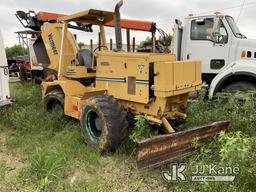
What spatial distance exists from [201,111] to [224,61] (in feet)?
5.98

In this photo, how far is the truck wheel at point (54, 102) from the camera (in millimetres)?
6820

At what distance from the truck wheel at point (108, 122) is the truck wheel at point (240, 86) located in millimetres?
3166

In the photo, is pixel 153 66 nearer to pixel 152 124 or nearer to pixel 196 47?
pixel 152 124

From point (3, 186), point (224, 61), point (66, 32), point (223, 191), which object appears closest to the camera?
point (223, 191)

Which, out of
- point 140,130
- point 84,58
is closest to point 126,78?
point 140,130

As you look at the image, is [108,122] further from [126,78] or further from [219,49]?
[219,49]

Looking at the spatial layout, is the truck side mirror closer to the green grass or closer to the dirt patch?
the green grass

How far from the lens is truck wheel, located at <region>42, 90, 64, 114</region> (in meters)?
6.82

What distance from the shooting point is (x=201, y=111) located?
6938mm

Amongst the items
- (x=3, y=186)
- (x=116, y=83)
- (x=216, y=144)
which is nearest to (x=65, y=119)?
(x=116, y=83)

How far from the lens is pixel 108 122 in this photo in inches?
206

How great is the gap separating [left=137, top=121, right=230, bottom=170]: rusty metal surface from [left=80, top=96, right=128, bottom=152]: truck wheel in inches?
37.3

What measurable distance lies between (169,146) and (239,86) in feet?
11.2

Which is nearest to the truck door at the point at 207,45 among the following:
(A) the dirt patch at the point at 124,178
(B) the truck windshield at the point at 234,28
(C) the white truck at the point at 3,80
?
(B) the truck windshield at the point at 234,28
